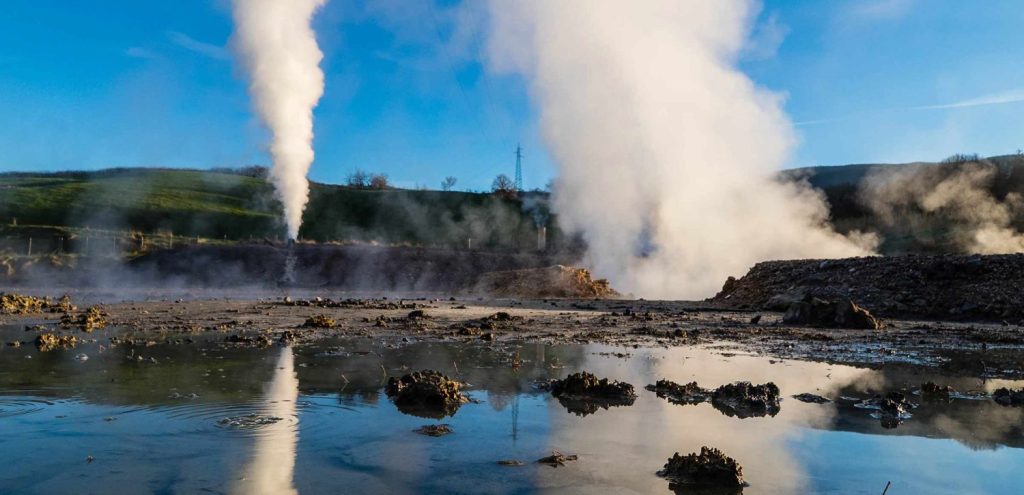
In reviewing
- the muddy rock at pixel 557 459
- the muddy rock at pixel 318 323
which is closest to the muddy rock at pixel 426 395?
the muddy rock at pixel 557 459

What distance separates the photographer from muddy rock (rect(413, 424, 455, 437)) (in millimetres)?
6707

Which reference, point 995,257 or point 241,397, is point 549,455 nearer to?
point 241,397

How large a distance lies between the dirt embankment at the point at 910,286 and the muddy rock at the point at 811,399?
1702 cm

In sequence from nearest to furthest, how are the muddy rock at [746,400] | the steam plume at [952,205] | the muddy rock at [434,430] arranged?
the muddy rock at [434,430]
the muddy rock at [746,400]
the steam plume at [952,205]

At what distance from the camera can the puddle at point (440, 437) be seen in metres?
5.39

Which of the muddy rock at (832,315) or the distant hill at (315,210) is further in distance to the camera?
the distant hill at (315,210)

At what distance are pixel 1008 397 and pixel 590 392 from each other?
16.8 ft

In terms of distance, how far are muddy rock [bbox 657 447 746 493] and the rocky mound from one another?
96.8ft

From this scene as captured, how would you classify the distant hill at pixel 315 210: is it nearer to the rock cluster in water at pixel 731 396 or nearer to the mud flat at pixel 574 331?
the mud flat at pixel 574 331

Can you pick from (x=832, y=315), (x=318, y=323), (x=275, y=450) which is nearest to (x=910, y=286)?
(x=832, y=315)

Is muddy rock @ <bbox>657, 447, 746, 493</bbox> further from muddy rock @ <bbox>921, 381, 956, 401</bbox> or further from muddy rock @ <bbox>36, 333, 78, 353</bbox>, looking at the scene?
muddy rock @ <bbox>36, 333, 78, 353</bbox>

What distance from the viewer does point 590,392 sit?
8.90m

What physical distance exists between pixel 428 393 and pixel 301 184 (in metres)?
34.2

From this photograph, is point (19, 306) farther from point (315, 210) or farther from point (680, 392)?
point (315, 210)
